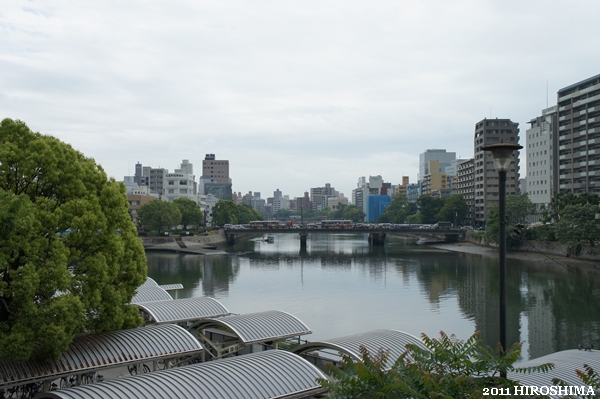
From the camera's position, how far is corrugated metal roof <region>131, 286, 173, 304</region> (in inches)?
800

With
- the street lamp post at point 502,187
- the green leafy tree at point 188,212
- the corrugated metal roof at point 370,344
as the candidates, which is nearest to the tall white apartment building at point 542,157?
the green leafy tree at point 188,212

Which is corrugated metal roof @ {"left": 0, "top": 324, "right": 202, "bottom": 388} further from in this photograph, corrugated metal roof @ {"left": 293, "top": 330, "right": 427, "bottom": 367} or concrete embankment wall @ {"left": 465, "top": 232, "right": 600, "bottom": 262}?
concrete embankment wall @ {"left": 465, "top": 232, "right": 600, "bottom": 262}

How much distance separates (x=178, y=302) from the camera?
57.9 feet

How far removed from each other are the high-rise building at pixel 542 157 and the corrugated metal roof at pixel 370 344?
6312 cm

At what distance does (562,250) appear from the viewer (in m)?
53.1

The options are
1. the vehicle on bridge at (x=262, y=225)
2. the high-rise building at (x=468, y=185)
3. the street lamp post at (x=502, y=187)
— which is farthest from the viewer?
the high-rise building at (x=468, y=185)

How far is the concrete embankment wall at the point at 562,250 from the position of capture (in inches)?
1918

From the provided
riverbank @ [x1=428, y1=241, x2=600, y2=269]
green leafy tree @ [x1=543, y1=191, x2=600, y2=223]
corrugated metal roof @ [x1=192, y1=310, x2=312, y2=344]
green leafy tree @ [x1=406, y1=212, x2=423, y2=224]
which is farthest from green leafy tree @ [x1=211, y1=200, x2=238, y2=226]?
corrugated metal roof @ [x1=192, y1=310, x2=312, y2=344]

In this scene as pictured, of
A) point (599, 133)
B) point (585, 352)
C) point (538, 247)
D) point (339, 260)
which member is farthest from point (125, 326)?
point (599, 133)

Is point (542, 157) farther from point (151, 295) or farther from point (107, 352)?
point (107, 352)

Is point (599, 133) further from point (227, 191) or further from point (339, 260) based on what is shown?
point (227, 191)

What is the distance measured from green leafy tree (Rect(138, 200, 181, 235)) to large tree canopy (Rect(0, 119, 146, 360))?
193 ft

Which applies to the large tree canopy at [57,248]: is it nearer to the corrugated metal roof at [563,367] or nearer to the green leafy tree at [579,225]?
the corrugated metal roof at [563,367]

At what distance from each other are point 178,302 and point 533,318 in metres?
18.6
